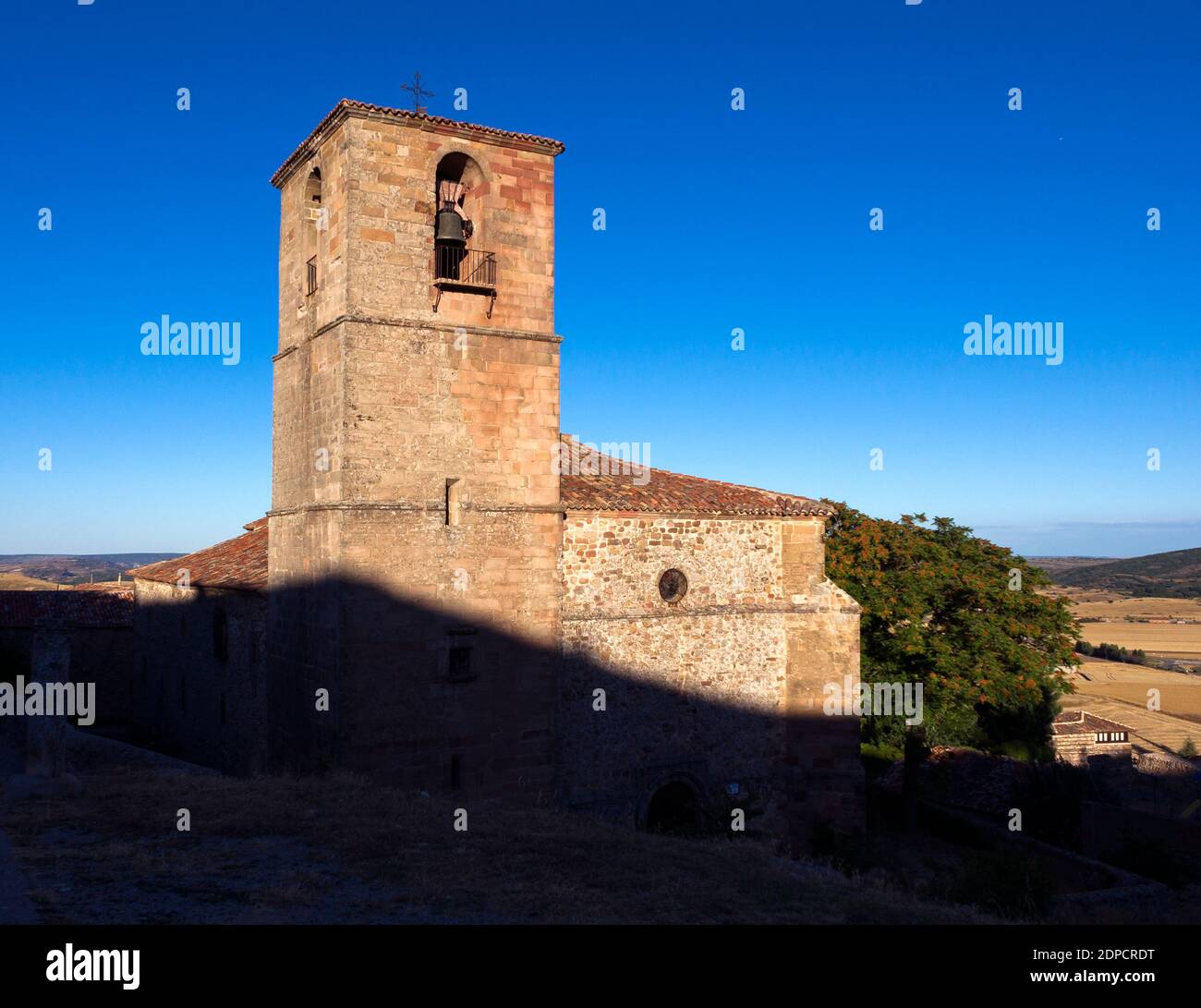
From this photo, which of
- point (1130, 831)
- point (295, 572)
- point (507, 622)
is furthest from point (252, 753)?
point (1130, 831)

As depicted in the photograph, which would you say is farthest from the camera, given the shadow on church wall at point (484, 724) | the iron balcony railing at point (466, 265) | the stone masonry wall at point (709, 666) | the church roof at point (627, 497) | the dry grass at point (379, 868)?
the church roof at point (627, 497)

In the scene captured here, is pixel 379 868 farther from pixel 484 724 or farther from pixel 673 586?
pixel 673 586

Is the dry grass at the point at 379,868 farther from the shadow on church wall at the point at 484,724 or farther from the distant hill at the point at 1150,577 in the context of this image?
the distant hill at the point at 1150,577

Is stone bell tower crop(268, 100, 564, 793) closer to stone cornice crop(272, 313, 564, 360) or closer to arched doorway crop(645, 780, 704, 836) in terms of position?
stone cornice crop(272, 313, 564, 360)

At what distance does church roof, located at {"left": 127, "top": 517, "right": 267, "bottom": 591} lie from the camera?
18984mm

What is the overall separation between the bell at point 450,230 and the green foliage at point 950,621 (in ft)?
41.2

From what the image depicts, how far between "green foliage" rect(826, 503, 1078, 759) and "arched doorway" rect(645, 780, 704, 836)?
23.0 ft

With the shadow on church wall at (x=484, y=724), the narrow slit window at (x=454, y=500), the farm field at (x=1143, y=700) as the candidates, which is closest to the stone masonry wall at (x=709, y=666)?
the shadow on church wall at (x=484, y=724)

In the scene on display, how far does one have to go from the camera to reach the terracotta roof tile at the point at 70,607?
98.4ft

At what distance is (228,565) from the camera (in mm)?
21250

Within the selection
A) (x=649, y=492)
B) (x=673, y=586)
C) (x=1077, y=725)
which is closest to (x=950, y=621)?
(x=673, y=586)

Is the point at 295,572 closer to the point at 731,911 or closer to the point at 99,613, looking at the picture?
the point at 731,911

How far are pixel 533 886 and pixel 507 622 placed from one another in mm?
7606

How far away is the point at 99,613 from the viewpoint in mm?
30688
